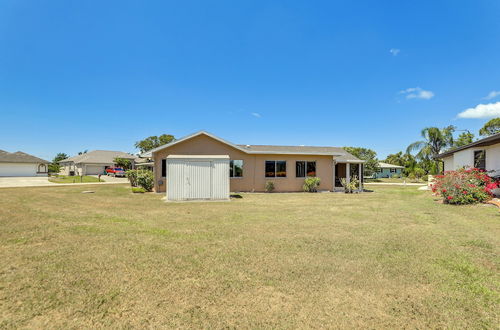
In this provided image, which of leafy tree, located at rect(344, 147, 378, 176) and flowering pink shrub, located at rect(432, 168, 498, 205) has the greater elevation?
leafy tree, located at rect(344, 147, 378, 176)

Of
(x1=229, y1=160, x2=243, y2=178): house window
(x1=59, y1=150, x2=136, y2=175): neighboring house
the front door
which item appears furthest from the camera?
(x1=59, y1=150, x2=136, y2=175): neighboring house

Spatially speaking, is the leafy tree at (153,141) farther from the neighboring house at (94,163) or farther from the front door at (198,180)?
the front door at (198,180)

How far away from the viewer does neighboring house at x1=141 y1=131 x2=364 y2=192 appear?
53.4ft

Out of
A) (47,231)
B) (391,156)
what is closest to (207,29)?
(47,231)

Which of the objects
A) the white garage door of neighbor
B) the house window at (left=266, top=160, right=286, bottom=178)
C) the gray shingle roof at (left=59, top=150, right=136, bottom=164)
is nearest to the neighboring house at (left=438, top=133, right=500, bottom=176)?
the house window at (left=266, top=160, right=286, bottom=178)

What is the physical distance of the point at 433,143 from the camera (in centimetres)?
3216

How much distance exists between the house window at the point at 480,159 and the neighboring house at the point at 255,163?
7.91 meters

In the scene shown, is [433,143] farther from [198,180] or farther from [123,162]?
[123,162]

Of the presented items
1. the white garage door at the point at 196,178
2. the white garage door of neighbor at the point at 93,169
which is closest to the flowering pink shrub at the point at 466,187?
the white garage door at the point at 196,178

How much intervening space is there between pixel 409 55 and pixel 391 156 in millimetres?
40686

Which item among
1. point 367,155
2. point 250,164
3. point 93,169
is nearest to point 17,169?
point 93,169

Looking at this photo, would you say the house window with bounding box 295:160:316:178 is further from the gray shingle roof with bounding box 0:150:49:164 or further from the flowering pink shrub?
the gray shingle roof with bounding box 0:150:49:164

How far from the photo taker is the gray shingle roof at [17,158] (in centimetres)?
3935

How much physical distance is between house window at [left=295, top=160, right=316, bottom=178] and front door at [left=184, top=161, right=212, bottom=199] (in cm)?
760
